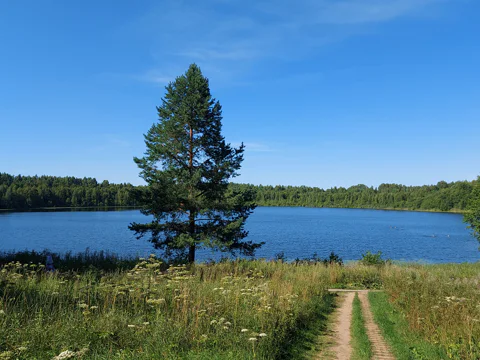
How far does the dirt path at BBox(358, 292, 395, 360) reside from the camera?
7010 mm

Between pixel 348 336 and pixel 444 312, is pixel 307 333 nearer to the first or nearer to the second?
pixel 348 336

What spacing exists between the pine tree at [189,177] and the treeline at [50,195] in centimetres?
10075

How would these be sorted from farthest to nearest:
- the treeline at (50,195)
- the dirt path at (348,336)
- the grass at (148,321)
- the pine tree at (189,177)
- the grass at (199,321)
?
the treeline at (50,195)
the pine tree at (189,177)
the dirt path at (348,336)
the grass at (199,321)
the grass at (148,321)

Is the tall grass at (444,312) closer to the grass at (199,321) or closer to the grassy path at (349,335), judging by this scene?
the grass at (199,321)

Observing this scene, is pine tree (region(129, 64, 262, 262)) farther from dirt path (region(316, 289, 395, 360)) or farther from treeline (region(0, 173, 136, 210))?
treeline (region(0, 173, 136, 210))

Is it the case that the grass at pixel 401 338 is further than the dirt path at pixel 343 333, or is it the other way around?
the dirt path at pixel 343 333

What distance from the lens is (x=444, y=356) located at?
21.0 ft

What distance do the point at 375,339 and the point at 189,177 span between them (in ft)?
43.1

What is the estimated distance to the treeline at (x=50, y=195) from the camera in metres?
128

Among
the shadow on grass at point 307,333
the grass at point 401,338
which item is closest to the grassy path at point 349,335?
the grass at point 401,338

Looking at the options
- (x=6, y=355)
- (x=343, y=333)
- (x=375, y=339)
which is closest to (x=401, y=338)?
(x=375, y=339)

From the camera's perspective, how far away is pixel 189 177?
19.1 metres

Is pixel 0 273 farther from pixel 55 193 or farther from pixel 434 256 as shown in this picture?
pixel 55 193

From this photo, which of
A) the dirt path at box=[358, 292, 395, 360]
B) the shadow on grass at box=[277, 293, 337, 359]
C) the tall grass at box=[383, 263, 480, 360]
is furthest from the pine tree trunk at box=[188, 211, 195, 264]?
the tall grass at box=[383, 263, 480, 360]
